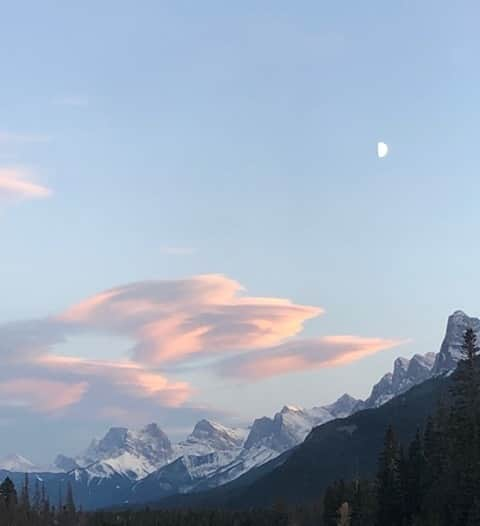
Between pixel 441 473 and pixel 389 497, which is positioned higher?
pixel 441 473

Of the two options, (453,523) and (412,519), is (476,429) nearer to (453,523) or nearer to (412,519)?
(453,523)

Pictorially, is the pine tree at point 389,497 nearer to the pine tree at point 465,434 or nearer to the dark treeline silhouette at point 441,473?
the dark treeline silhouette at point 441,473

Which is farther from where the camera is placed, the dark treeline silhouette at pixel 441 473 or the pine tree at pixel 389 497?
the pine tree at pixel 389 497

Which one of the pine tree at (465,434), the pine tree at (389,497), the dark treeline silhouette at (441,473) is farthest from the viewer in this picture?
the pine tree at (389,497)

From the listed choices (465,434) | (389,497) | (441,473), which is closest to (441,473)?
(441,473)

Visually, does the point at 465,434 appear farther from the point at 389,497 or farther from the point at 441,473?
the point at 389,497

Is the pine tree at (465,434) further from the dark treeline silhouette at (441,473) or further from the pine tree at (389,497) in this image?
the pine tree at (389,497)

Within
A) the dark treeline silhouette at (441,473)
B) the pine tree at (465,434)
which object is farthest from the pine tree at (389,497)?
the pine tree at (465,434)

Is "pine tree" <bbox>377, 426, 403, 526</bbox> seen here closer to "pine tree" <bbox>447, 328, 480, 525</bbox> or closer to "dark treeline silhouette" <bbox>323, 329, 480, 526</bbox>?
"dark treeline silhouette" <bbox>323, 329, 480, 526</bbox>

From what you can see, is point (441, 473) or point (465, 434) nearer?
point (465, 434)

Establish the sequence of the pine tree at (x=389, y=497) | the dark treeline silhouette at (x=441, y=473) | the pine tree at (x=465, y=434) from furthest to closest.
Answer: the pine tree at (x=389, y=497) → the dark treeline silhouette at (x=441, y=473) → the pine tree at (x=465, y=434)

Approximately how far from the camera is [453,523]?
375ft

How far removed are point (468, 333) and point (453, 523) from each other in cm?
2543

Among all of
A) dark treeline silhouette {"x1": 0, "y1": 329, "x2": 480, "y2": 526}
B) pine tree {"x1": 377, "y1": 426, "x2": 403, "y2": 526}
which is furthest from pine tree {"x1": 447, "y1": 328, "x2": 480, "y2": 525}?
pine tree {"x1": 377, "y1": 426, "x2": 403, "y2": 526}
